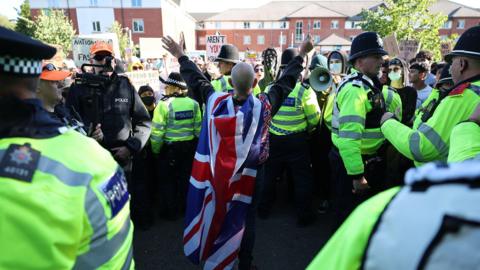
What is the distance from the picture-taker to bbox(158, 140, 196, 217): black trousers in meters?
4.68

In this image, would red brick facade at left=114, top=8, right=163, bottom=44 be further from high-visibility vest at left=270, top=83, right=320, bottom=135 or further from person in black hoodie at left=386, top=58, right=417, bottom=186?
high-visibility vest at left=270, top=83, right=320, bottom=135

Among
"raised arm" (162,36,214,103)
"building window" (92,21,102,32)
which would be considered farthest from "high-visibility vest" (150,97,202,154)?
"building window" (92,21,102,32)

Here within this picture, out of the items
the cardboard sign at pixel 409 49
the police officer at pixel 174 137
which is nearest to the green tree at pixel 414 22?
the cardboard sign at pixel 409 49

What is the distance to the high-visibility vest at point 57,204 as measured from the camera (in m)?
0.99

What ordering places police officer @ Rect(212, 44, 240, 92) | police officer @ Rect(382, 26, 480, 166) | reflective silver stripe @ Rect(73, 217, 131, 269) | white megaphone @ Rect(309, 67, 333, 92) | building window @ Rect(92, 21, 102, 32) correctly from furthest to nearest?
building window @ Rect(92, 21, 102, 32) < police officer @ Rect(212, 44, 240, 92) < white megaphone @ Rect(309, 67, 333, 92) < police officer @ Rect(382, 26, 480, 166) < reflective silver stripe @ Rect(73, 217, 131, 269)

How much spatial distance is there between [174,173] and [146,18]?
43.0 metres

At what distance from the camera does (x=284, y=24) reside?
69562mm

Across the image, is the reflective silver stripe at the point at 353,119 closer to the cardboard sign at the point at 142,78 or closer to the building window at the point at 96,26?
the cardboard sign at the point at 142,78

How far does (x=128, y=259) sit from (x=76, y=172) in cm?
56

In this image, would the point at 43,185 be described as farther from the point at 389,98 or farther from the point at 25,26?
the point at 25,26

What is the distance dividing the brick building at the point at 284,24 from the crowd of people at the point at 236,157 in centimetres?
6260

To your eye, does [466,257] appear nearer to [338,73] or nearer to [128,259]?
[128,259]

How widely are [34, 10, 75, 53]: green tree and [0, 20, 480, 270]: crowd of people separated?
87.3 ft

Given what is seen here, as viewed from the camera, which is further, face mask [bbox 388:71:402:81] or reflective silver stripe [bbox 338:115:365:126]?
face mask [bbox 388:71:402:81]
